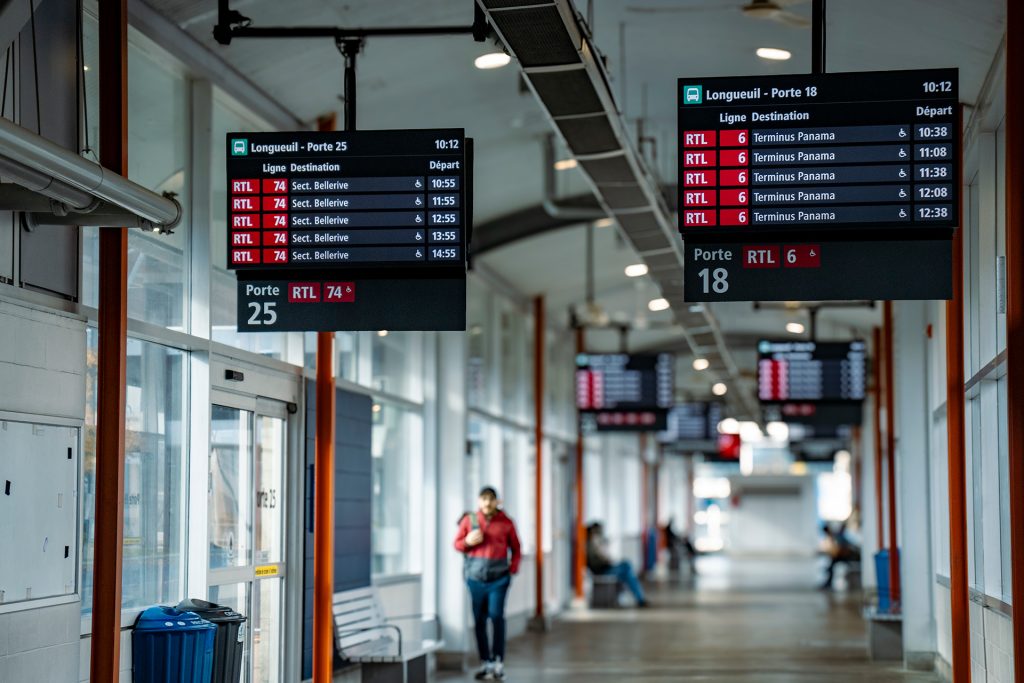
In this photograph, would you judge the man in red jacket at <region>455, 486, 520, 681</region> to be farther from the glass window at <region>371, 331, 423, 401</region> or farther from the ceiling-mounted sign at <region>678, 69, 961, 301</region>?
the ceiling-mounted sign at <region>678, 69, 961, 301</region>

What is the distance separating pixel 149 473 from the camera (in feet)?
24.7

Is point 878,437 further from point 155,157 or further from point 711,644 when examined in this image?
point 155,157

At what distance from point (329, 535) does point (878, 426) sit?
12.3m

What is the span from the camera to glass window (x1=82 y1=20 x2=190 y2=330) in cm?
734

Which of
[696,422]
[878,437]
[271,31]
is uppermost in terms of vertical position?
[271,31]

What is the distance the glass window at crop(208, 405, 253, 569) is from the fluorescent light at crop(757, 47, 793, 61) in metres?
4.06

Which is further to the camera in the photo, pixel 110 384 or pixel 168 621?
pixel 168 621

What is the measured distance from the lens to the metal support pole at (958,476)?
824cm

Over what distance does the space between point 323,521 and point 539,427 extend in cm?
889

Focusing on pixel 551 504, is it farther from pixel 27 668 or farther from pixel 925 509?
pixel 27 668

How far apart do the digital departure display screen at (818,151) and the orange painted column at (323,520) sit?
3.95 meters

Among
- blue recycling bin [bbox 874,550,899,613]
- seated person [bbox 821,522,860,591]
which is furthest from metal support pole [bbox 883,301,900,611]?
seated person [bbox 821,522,860,591]

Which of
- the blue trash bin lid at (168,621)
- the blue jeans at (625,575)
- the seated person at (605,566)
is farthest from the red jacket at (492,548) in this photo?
the blue jeans at (625,575)

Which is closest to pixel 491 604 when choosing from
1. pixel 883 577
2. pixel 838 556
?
pixel 883 577
